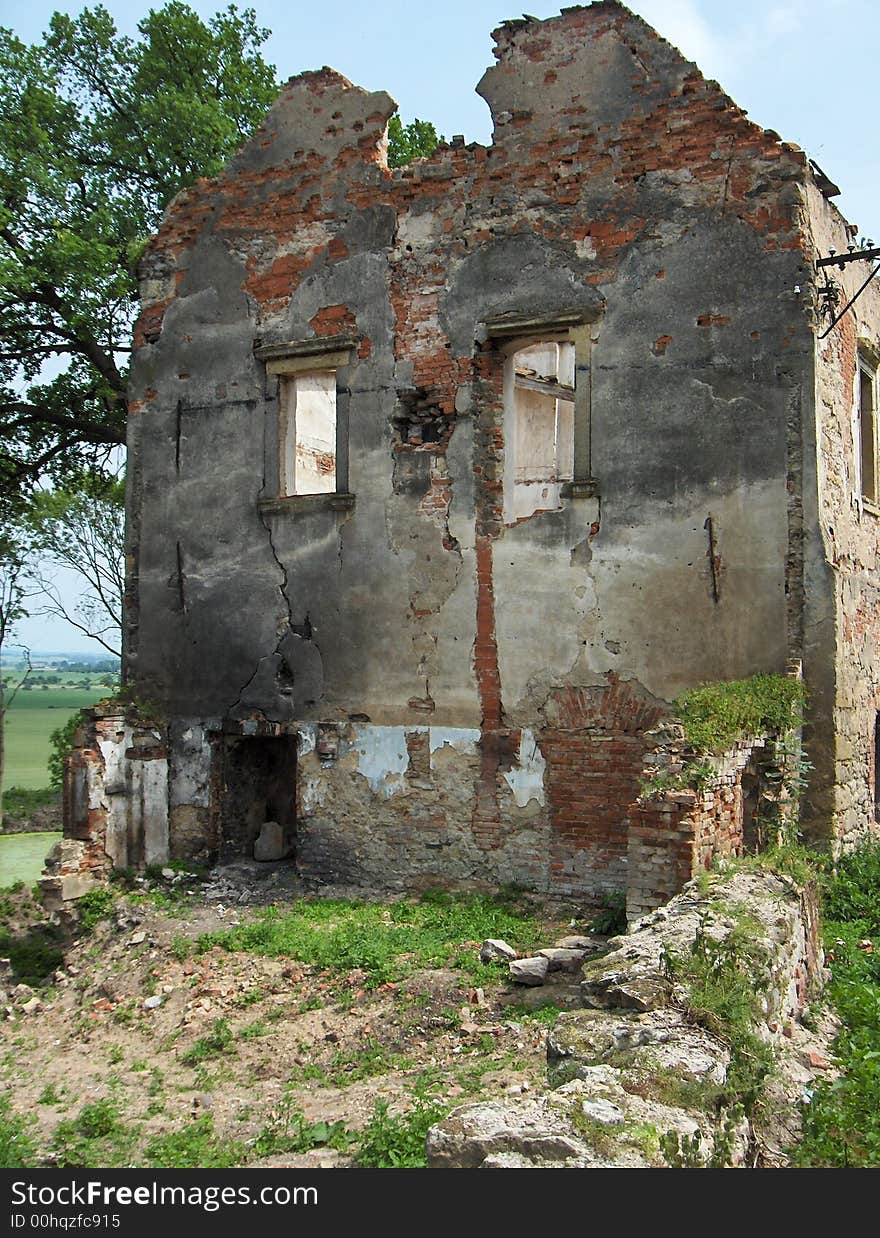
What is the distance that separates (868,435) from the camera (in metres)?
11.1

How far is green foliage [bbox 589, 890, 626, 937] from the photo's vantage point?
28.3 ft

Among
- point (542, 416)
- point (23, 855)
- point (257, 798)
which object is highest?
point (542, 416)

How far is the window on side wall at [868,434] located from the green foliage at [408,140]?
888cm

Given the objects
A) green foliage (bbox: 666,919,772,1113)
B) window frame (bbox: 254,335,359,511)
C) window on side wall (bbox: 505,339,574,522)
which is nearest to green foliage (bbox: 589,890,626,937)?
green foliage (bbox: 666,919,772,1113)

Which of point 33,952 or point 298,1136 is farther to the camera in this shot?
point 33,952

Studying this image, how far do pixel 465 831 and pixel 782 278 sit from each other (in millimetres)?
5447

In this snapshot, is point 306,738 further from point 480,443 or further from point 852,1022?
point 852,1022

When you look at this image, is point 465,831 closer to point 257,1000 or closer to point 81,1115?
point 257,1000

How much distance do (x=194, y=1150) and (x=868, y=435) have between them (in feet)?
29.4

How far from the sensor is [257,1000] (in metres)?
8.10

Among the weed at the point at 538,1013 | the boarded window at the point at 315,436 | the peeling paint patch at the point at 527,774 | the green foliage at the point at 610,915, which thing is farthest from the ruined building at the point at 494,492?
the boarded window at the point at 315,436

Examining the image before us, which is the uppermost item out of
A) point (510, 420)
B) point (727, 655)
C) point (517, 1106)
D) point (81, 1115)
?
point (510, 420)

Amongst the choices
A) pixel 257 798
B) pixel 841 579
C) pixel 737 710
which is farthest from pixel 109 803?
pixel 841 579
